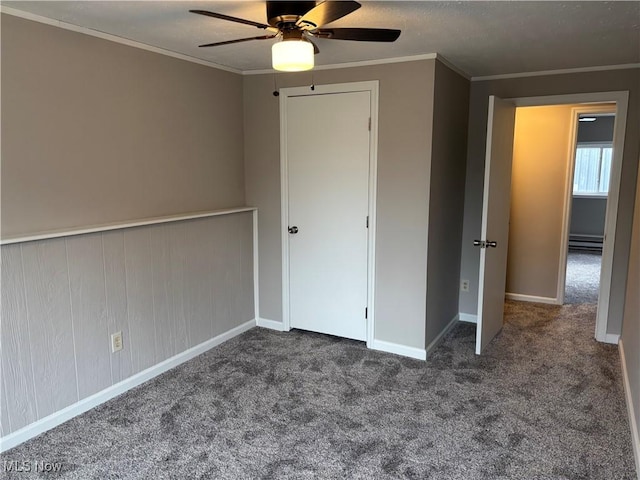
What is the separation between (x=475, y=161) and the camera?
4.02 metres

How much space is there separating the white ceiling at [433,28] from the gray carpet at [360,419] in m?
2.10

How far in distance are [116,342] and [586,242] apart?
7.46m

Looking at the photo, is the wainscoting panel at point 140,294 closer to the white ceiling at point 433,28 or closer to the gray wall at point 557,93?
the white ceiling at point 433,28

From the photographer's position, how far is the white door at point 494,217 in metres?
3.31

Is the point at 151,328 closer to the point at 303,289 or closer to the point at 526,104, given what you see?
the point at 303,289

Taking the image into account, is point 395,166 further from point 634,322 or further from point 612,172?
point 634,322

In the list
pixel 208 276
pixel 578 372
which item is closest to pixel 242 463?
pixel 208 276

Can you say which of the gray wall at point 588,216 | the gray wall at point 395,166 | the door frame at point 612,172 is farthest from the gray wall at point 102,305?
the gray wall at point 588,216

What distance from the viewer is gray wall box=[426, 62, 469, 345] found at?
329 centimetres

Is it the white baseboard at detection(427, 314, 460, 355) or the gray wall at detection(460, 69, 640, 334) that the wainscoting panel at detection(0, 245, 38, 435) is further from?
the gray wall at detection(460, 69, 640, 334)

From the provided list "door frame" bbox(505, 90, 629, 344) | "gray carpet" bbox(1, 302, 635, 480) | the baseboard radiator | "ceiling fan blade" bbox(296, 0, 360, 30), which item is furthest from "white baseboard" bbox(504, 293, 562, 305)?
"ceiling fan blade" bbox(296, 0, 360, 30)

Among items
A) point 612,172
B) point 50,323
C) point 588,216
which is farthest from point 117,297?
point 588,216

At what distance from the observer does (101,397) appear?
2771mm

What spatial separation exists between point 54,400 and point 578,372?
3254mm
